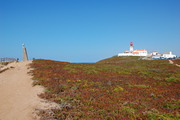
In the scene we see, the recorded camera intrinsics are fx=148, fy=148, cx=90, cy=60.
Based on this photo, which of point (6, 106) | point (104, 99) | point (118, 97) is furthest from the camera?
point (118, 97)

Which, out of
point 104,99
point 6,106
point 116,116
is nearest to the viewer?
point 116,116

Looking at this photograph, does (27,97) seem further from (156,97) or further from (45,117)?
(156,97)

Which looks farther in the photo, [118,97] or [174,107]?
[118,97]

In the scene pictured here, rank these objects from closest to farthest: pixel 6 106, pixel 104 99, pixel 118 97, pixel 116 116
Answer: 1. pixel 116 116
2. pixel 6 106
3. pixel 104 99
4. pixel 118 97

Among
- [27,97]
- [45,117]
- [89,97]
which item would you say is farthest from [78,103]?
[27,97]

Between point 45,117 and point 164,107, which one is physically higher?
point 45,117

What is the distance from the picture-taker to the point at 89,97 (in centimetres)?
1265

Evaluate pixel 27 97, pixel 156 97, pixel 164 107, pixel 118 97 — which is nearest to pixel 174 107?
pixel 164 107

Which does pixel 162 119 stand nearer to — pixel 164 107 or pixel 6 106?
pixel 164 107

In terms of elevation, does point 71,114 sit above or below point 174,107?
above

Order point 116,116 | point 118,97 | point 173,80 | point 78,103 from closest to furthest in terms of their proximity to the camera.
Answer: point 116,116 < point 78,103 < point 118,97 < point 173,80

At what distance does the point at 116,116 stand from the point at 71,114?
2.69 meters

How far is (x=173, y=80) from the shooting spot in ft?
75.1

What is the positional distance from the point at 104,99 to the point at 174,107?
5.23 meters
